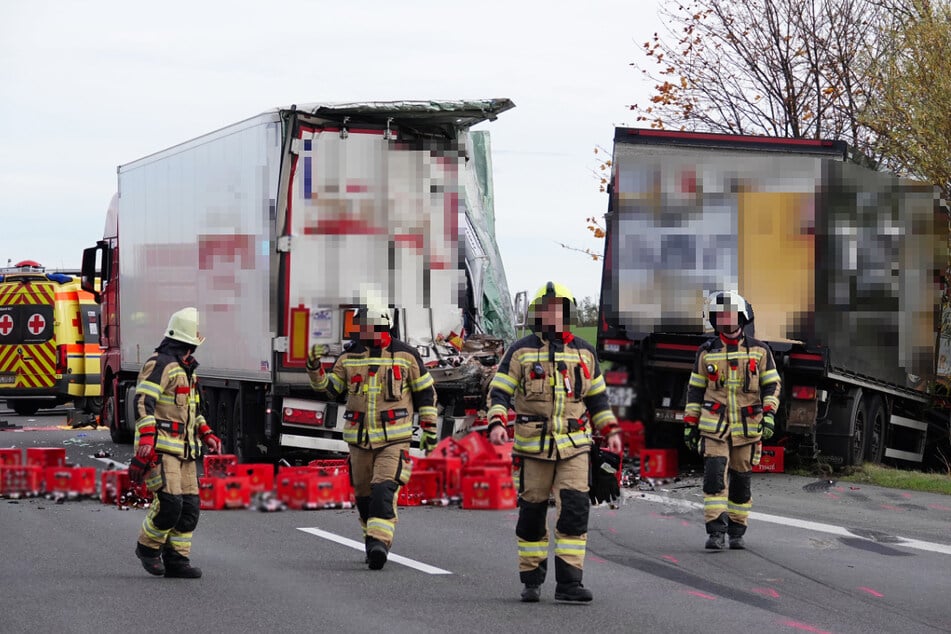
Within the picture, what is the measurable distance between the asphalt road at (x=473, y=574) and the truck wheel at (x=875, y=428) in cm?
271

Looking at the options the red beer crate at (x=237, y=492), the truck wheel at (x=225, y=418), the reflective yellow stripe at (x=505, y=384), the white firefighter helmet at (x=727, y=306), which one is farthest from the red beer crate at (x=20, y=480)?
the reflective yellow stripe at (x=505, y=384)

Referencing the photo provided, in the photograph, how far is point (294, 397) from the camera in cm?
1508

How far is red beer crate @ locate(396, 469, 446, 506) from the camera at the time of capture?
13.2m

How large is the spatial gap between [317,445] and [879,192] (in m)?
6.68

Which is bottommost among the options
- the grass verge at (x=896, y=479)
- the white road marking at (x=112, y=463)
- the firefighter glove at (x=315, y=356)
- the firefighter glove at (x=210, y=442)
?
the white road marking at (x=112, y=463)

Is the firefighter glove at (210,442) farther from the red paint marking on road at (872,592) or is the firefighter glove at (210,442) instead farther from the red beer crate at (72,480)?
the red beer crate at (72,480)

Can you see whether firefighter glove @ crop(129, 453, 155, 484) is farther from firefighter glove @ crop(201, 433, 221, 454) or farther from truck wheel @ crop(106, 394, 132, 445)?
truck wheel @ crop(106, 394, 132, 445)

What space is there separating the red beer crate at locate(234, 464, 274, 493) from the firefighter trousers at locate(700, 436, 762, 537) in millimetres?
4230

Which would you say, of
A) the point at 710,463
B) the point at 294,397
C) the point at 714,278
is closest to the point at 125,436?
the point at 294,397

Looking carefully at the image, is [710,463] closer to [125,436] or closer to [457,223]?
[457,223]

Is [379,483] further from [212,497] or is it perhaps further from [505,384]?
[212,497]

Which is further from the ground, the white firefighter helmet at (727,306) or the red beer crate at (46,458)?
the white firefighter helmet at (727,306)

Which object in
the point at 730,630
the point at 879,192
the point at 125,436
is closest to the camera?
the point at 730,630

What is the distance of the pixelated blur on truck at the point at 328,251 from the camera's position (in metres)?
14.7
